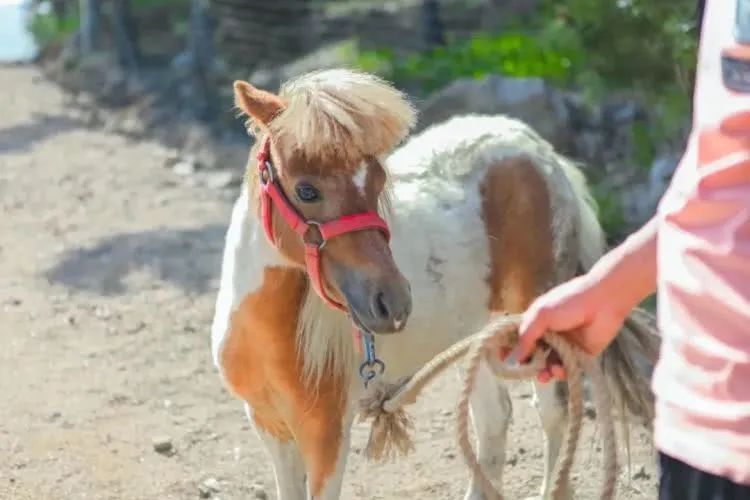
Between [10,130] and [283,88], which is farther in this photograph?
[10,130]

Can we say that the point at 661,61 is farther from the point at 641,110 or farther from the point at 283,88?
the point at 283,88

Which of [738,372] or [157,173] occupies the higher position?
[738,372]

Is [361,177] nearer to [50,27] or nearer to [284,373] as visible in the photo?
[284,373]

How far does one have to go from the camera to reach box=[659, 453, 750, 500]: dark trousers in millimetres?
1440

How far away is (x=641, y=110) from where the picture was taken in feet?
26.5

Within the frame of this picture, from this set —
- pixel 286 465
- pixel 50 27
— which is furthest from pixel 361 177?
pixel 50 27

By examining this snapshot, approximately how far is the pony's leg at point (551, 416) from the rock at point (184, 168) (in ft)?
18.9

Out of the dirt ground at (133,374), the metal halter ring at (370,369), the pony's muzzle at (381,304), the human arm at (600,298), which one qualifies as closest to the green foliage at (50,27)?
the dirt ground at (133,374)

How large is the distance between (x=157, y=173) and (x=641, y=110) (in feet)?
12.3

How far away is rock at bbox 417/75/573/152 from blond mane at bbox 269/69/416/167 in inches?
193

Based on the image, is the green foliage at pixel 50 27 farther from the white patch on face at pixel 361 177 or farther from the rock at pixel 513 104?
the white patch on face at pixel 361 177

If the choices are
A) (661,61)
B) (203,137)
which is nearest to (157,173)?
(203,137)

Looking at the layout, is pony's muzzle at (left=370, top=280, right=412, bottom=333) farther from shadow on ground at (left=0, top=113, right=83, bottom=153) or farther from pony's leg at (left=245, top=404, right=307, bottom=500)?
shadow on ground at (left=0, top=113, right=83, bottom=153)

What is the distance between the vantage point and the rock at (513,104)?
787cm
